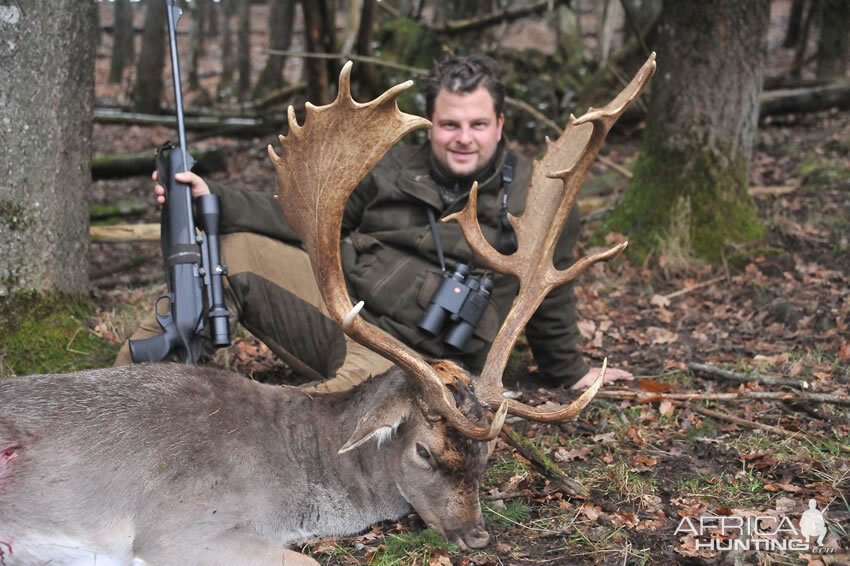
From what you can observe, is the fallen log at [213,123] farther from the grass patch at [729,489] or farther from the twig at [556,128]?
the grass patch at [729,489]

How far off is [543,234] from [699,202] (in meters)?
3.72

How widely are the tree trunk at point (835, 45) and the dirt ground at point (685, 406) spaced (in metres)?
5.79

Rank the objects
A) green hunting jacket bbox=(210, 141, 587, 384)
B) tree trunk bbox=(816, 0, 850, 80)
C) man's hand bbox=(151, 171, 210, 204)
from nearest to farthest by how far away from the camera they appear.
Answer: man's hand bbox=(151, 171, 210, 204) < green hunting jacket bbox=(210, 141, 587, 384) < tree trunk bbox=(816, 0, 850, 80)

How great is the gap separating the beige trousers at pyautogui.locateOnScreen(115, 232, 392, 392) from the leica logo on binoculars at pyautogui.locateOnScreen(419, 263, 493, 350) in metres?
0.64

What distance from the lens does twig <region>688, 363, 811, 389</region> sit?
18.1 feet

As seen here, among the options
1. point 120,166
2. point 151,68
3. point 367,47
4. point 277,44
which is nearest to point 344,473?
point 367,47

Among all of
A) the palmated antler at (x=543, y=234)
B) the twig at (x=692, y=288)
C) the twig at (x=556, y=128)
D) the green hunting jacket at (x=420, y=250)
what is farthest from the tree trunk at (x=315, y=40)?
the palmated antler at (x=543, y=234)

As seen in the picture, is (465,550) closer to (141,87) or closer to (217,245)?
(217,245)

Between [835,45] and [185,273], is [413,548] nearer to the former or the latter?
[185,273]

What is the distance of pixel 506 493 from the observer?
4602 millimetres

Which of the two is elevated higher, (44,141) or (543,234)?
(44,141)

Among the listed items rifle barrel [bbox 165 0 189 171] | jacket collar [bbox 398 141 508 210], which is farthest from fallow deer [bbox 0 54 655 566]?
rifle barrel [bbox 165 0 189 171]

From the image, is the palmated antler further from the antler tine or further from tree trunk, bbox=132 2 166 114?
tree trunk, bbox=132 2 166 114

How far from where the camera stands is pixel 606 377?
5980mm
